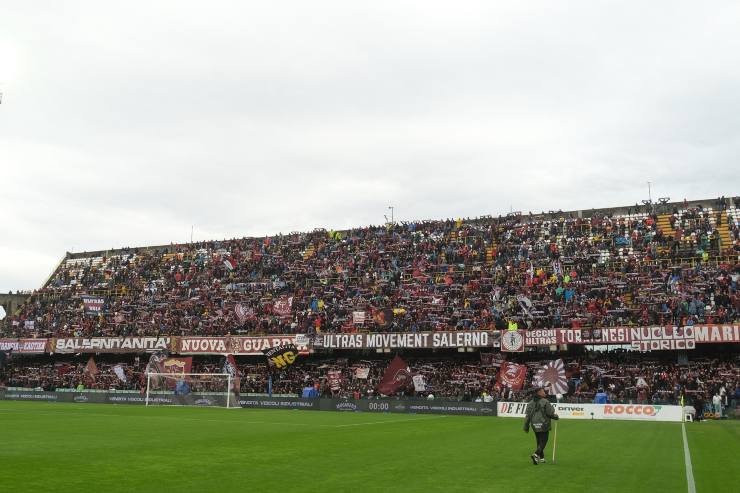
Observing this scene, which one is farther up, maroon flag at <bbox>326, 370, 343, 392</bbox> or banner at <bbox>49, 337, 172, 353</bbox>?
banner at <bbox>49, 337, 172, 353</bbox>

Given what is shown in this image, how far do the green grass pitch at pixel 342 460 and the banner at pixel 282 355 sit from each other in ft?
79.4

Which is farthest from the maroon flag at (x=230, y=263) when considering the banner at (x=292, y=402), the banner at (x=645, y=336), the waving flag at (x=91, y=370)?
the banner at (x=645, y=336)

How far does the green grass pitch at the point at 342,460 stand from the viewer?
505 inches

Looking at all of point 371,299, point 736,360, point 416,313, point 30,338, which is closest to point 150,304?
point 30,338

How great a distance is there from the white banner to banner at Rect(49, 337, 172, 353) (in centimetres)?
3114

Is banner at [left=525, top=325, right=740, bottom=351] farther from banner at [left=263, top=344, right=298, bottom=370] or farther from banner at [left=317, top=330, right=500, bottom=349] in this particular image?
banner at [left=263, top=344, right=298, bottom=370]

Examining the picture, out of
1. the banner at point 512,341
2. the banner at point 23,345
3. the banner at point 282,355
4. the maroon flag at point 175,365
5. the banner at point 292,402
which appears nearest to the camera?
the banner at point 292,402

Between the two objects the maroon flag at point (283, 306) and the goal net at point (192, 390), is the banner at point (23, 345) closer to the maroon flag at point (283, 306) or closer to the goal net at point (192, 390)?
the goal net at point (192, 390)

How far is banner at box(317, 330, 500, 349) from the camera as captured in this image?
48.8 m

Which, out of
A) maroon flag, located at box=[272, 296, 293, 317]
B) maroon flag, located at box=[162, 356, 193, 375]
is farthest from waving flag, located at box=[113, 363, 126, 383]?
maroon flag, located at box=[272, 296, 293, 317]

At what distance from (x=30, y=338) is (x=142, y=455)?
2135 inches

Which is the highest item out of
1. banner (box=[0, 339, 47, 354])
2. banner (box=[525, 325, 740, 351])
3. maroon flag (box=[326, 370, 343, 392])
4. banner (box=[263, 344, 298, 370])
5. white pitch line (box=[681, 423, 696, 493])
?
banner (box=[525, 325, 740, 351])

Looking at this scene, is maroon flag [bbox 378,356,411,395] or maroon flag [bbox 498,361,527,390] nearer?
maroon flag [bbox 498,361,527,390]

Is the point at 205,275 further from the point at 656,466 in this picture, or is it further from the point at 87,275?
the point at 656,466
